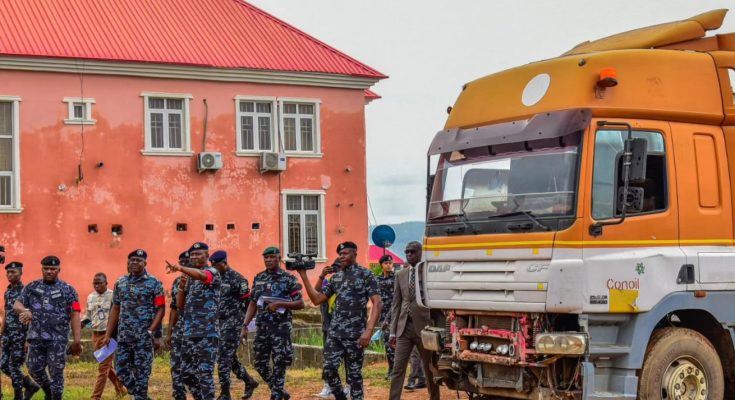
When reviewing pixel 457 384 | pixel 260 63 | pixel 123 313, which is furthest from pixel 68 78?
pixel 457 384

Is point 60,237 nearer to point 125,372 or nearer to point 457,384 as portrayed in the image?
point 125,372

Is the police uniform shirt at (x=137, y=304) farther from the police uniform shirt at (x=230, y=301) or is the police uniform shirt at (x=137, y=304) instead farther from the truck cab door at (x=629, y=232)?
the truck cab door at (x=629, y=232)

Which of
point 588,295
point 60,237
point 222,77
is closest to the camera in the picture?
point 588,295

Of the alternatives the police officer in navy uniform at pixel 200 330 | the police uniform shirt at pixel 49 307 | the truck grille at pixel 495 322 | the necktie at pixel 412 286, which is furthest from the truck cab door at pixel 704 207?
the police uniform shirt at pixel 49 307

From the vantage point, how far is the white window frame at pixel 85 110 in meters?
28.5

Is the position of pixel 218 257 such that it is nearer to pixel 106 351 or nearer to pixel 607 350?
pixel 106 351

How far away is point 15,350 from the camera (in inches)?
623

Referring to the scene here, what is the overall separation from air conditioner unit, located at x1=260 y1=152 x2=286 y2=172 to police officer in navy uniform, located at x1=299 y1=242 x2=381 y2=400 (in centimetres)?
1679

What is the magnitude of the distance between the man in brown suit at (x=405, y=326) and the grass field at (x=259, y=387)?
184 cm

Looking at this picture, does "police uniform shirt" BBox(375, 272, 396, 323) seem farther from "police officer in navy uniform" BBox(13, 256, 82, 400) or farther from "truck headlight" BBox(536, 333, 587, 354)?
"truck headlight" BBox(536, 333, 587, 354)

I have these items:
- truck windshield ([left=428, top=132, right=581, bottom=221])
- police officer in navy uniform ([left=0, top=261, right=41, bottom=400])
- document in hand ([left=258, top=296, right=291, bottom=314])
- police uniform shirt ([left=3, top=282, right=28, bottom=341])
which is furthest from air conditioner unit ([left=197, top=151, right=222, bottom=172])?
truck windshield ([left=428, top=132, right=581, bottom=221])

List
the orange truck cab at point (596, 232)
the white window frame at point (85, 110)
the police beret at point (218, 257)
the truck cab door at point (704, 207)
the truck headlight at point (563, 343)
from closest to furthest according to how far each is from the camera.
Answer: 1. the truck headlight at point (563, 343)
2. the orange truck cab at point (596, 232)
3. the truck cab door at point (704, 207)
4. the police beret at point (218, 257)
5. the white window frame at point (85, 110)

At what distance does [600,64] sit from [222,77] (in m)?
20.2

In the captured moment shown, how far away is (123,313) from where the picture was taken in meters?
14.4
